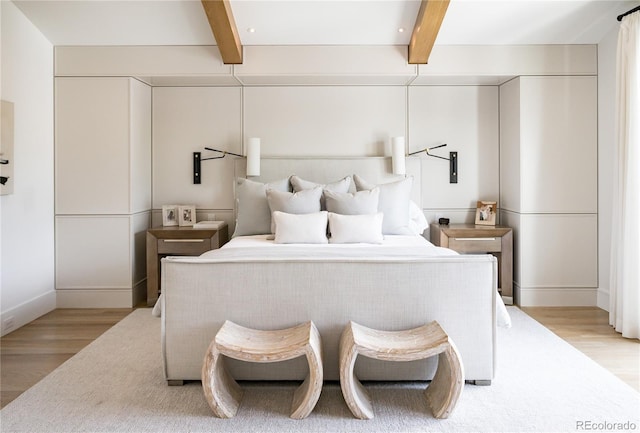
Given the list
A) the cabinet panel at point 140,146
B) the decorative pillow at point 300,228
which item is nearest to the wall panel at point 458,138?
the decorative pillow at point 300,228

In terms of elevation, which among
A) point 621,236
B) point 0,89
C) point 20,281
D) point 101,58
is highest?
point 101,58

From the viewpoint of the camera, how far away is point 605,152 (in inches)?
175

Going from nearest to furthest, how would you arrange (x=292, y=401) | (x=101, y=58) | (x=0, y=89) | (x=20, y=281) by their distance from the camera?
(x=292, y=401) < (x=0, y=89) < (x=20, y=281) < (x=101, y=58)

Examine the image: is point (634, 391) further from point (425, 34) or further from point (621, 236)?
point (425, 34)

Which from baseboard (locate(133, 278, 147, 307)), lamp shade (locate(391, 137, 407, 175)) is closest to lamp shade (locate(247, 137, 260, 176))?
lamp shade (locate(391, 137, 407, 175))

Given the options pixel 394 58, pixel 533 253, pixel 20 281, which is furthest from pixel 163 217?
pixel 533 253

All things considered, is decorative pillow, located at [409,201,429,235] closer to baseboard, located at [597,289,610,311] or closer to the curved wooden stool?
baseboard, located at [597,289,610,311]

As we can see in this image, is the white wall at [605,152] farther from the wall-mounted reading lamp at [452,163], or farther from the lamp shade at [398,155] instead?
the lamp shade at [398,155]

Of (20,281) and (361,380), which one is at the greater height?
(20,281)

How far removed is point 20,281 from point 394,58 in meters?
3.56

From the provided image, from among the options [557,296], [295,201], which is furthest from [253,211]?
[557,296]

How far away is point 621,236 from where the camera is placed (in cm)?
374

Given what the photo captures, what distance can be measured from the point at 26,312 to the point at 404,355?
10.5 feet

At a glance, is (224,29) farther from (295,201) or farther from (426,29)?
(426,29)
